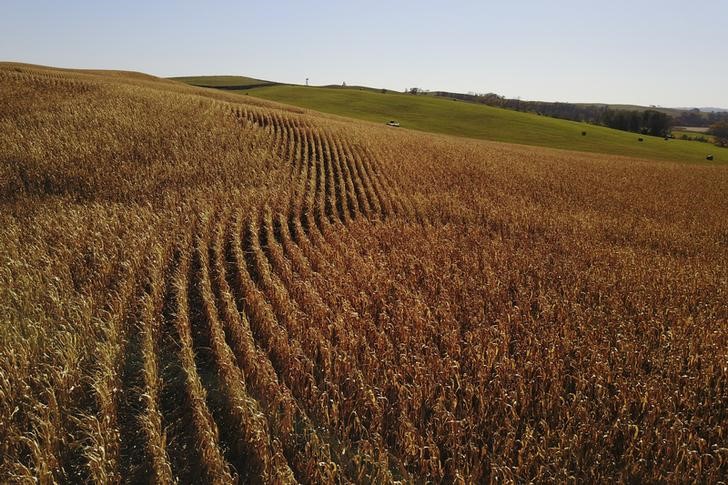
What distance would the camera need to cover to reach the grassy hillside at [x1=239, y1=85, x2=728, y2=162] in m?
53.5

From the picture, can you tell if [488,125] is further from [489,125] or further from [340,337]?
[340,337]

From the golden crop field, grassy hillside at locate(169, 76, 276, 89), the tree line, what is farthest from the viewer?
grassy hillside at locate(169, 76, 276, 89)

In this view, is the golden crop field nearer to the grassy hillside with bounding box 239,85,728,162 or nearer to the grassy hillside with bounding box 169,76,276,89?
the grassy hillside with bounding box 239,85,728,162

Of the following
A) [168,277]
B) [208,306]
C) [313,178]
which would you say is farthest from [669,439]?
[313,178]

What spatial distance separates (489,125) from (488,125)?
0.14 meters

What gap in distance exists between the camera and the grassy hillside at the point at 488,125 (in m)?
53.5

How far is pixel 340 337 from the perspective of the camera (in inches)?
241

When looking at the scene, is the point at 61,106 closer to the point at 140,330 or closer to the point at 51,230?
the point at 51,230

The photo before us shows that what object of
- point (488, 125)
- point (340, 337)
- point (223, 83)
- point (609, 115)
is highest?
point (223, 83)

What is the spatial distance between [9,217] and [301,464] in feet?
33.4

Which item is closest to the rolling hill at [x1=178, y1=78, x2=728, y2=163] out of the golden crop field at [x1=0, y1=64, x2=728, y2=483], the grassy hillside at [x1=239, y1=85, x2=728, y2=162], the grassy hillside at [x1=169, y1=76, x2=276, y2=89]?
the grassy hillside at [x1=239, y1=85, x2=728, y2=162]

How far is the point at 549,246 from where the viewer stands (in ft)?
35.3

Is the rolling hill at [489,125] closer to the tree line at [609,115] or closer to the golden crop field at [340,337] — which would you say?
the tree line at [609,115]

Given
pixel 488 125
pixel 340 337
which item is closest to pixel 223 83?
pixel 488 125
